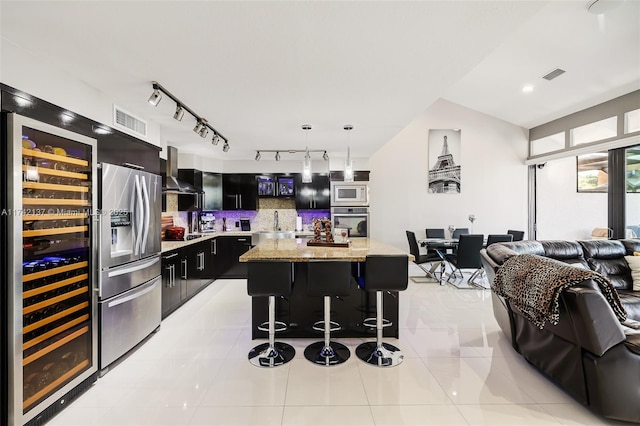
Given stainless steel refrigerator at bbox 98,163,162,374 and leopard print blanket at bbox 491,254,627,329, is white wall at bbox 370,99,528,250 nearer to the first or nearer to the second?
leopard print blanket at bbox 491,254,627,329

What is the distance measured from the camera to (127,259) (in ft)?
8.23

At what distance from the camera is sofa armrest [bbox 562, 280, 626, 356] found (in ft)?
5.70

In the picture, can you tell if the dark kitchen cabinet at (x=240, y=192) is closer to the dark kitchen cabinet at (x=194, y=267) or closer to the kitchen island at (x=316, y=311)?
the dark kitchen cabinet at (x=194, y=267)

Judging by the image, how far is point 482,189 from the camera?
20.6 ft

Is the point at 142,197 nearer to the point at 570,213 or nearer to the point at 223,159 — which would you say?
the point at 223,159

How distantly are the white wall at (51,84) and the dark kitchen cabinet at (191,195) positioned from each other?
8.74ft

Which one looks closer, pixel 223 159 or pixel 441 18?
pixel 441 18

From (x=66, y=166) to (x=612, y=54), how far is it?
236 inches

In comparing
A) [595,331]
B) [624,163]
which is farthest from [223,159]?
[624,163]

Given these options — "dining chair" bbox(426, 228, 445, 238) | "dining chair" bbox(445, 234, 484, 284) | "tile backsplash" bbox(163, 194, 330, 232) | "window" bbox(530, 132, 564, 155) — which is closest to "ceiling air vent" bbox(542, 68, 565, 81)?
"window" bbox(530, 132, 564, 155)

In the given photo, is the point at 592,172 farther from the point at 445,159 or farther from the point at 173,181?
the point at 173,181

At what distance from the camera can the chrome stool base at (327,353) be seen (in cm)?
248

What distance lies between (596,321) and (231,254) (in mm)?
4973

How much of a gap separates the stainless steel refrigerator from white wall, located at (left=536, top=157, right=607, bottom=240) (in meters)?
7.35
